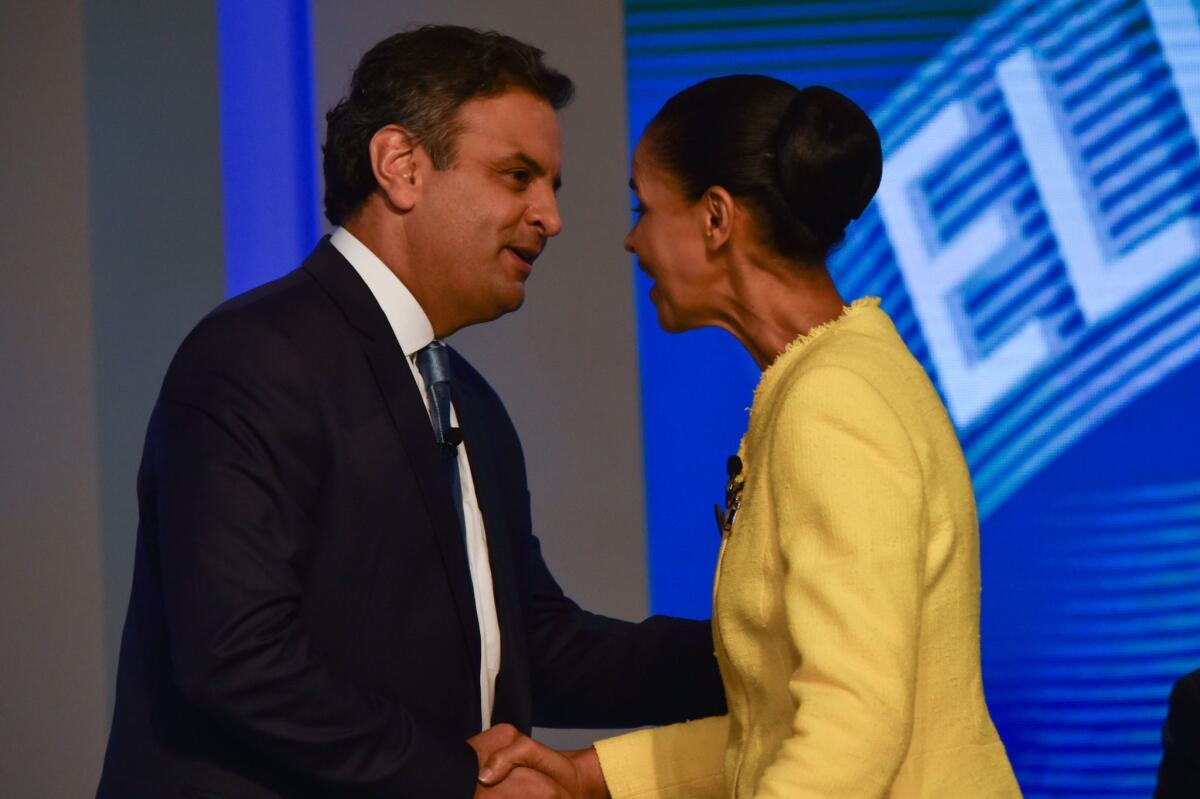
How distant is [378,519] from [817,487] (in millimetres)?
658

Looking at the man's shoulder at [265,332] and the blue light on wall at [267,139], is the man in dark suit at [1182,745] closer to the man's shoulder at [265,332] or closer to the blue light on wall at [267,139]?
the man's shoulder at [265,332]

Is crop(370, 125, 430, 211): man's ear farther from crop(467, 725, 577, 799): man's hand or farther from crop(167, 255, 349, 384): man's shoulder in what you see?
crop(467, 725, 577, 799): man's hand

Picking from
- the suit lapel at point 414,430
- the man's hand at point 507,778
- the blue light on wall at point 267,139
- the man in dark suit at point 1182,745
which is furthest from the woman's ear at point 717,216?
the blue light on wall at point 267,139

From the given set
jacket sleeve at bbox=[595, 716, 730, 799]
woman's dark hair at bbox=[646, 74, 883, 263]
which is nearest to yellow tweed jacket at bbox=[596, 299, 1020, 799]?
woman's dark hair at bbox=[646, 74, 883, 263]

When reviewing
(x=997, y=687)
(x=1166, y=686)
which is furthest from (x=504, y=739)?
(x=1166, y=686)

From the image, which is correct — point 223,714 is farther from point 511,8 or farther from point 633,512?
point 511,8

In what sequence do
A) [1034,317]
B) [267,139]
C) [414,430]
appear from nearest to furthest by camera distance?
[414,430] → [267,139] → [1034,317]

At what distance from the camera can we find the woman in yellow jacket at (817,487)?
1.25 m

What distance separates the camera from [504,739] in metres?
1.85

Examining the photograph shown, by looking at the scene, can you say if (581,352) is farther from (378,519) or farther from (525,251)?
(378,519)

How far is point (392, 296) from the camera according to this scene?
1946 millimetres

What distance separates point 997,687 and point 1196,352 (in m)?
0.90

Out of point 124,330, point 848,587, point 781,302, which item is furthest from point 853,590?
point 124,330

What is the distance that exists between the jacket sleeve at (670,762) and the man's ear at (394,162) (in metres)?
0.81
